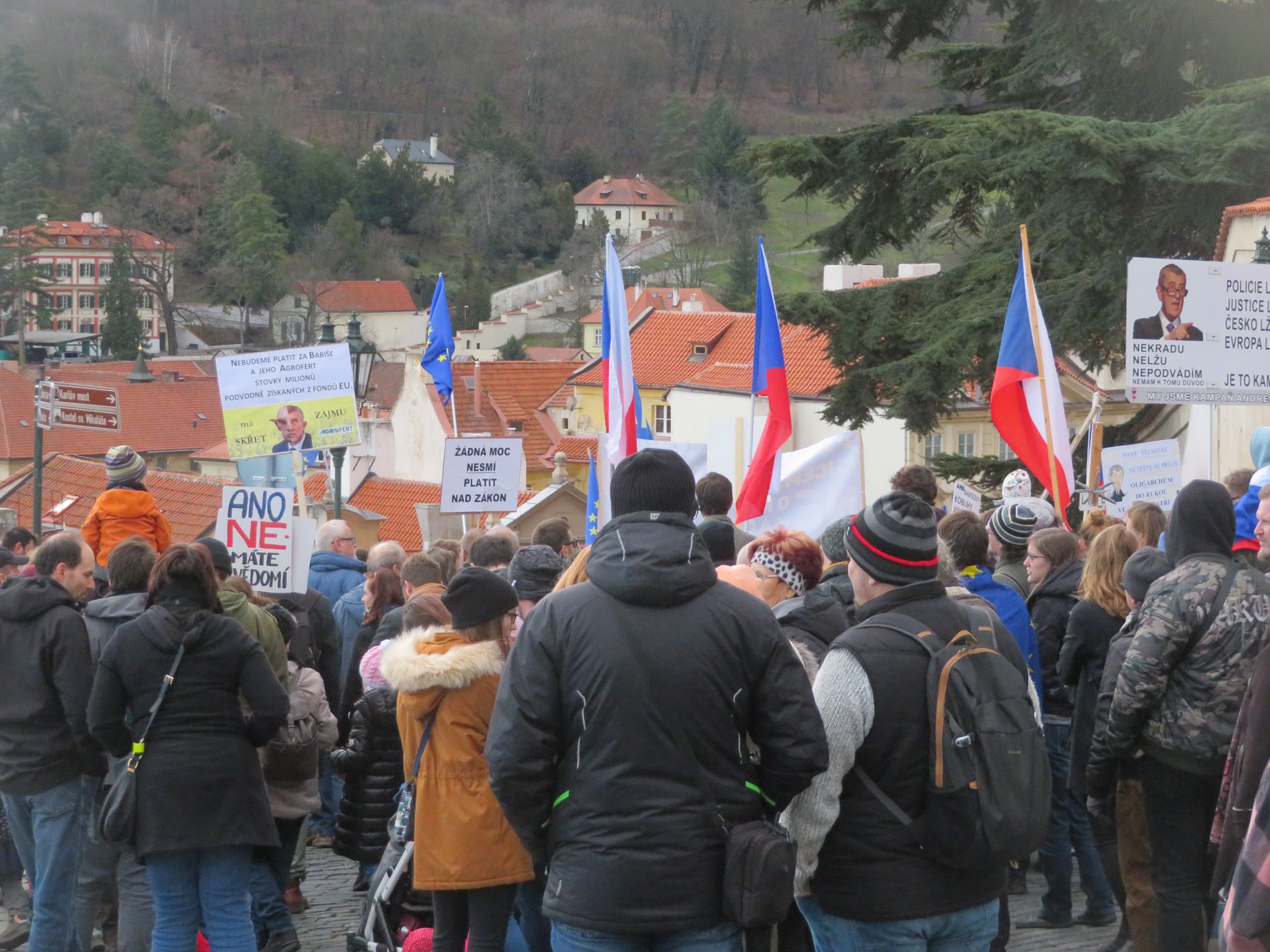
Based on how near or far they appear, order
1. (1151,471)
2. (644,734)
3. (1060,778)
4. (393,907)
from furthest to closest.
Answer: (1151,471)
(1060,778)
(393,907)
(644,734)

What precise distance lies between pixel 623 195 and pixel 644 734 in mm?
149836

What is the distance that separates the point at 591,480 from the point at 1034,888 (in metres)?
7.65

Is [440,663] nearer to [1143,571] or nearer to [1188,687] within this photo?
[1188,687]

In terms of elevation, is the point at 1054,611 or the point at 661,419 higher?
the point at 661,419

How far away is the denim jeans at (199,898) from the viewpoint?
5.37 meters

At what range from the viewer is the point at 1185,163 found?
15.9 meters

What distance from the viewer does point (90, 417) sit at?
1283 cm

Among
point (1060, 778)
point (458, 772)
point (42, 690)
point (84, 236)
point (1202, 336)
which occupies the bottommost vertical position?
point (1060, 778)

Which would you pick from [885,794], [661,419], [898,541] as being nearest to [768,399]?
[898,541]

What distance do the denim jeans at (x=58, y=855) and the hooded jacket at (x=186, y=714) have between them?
0.82 metres

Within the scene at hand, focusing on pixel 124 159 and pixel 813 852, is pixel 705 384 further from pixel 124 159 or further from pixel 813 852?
pixel 124 159

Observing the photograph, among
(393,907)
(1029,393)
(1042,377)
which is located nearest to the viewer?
(393,907)

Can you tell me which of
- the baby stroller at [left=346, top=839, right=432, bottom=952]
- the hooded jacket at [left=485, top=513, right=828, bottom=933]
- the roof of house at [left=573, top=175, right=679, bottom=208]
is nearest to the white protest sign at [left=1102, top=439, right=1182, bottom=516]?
the baby stroller at [left=346, top=839, right=432, bottom=952]

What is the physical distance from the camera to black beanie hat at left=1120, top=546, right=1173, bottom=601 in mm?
5637
